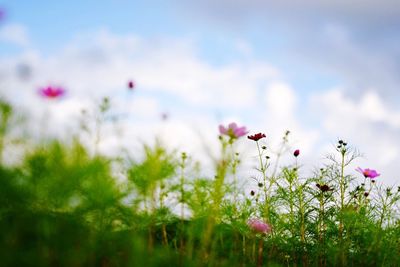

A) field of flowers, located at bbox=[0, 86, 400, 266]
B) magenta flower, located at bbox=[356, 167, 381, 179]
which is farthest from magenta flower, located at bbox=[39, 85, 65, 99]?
magenta flower, located at bbox=[356, 167, 381, 179]

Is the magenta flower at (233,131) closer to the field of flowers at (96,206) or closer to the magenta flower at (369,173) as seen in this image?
the field of flowers at (96,206)

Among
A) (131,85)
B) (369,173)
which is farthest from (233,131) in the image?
(369,173)

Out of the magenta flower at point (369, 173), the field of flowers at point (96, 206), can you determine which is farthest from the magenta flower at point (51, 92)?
the magenta flower at point (369, 173)

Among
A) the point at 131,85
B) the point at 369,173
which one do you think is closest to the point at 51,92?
the point at 131,85

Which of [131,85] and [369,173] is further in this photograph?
[369,173]

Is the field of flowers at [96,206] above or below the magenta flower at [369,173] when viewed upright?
below

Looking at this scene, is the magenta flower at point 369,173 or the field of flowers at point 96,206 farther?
the magenta flower at point 369,173

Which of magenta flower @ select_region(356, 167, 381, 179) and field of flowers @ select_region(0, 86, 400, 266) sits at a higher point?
magenta flower @ select_region(356, 167, 381, 179)

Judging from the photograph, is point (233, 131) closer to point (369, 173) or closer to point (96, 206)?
point (96, 206)

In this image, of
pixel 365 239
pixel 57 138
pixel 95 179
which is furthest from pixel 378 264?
pixel 57 138

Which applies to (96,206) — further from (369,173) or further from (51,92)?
(369,173)

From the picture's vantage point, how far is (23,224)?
87.9 inches

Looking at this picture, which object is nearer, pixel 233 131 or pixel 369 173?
pixel 233 131

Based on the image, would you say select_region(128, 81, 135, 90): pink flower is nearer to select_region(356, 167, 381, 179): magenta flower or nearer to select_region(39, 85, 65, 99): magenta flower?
select_region(39, 85, 65, 99): magenta flower
